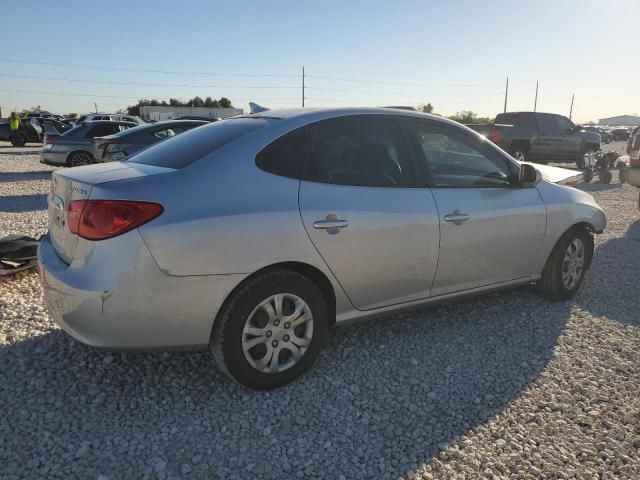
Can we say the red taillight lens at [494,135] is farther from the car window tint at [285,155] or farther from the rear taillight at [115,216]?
the rear taillight at [115,216]

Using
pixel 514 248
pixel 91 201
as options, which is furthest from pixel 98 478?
pixel 514 248

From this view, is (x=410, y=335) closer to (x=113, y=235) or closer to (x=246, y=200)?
(x=246, y=200)

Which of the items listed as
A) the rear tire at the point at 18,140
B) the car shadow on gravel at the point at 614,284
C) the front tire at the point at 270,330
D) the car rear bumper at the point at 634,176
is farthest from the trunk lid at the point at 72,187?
the rear tire at the point at 18,140

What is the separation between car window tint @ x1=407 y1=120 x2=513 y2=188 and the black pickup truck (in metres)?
14.2

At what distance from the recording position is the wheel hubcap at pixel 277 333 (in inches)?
113

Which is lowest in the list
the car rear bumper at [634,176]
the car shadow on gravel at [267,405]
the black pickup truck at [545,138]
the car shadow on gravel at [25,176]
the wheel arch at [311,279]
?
the car shadow on gravel at [267,405]

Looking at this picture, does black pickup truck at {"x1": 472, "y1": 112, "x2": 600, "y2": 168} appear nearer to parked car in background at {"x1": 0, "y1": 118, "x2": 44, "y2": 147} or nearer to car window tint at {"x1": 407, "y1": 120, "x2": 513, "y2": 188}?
car window tint at {"x1": 407, "y1": 120, "x2": 513, "y2": 188}

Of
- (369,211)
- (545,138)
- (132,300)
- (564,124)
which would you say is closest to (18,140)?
(545,138)

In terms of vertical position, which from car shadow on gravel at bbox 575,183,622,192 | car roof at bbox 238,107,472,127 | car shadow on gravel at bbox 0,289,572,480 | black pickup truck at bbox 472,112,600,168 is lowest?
car shadow on gravel at bbox 0,289,572,480

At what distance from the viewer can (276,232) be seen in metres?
2.79

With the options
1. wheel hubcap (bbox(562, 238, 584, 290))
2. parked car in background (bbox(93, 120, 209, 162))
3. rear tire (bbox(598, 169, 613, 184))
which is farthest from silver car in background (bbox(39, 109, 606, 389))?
rear tire (bbox(598, 169, 613, 184))

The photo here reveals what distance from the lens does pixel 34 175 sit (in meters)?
13.9

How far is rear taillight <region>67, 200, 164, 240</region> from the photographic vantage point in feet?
8.21

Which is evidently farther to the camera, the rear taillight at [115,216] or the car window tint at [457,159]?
the car window tint at [457,159]
